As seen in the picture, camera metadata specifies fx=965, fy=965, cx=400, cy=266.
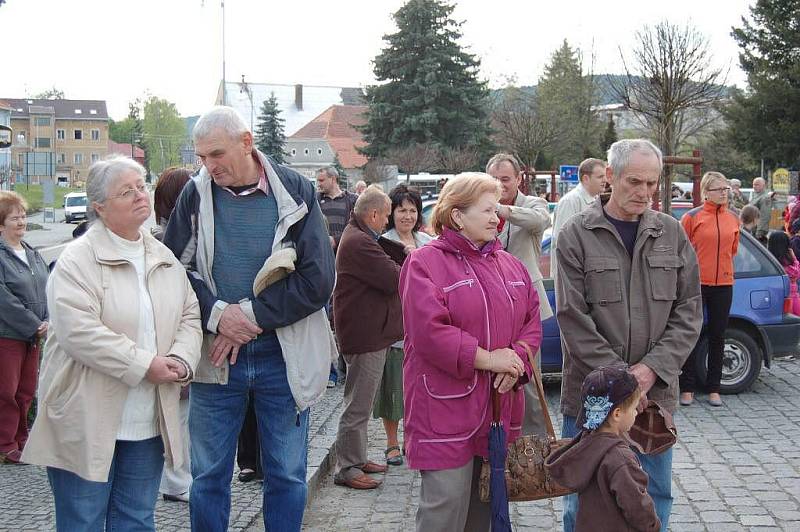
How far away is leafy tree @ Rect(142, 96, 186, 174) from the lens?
4838 inches

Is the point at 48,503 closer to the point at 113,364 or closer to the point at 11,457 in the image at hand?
the point at 11,457

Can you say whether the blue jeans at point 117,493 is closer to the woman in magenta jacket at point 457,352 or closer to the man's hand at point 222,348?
the man's hand at point 222,348

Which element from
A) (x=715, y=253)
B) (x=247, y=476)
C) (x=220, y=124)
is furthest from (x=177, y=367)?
(x=715, y=253)

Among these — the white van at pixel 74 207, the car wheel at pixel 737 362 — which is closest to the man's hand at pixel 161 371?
the car wheel at pixel 737 362

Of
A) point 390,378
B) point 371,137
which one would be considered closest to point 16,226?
point 390,378

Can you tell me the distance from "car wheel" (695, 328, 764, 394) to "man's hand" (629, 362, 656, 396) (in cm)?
531

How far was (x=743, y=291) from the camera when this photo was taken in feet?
31.1

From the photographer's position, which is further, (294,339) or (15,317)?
(15,317)

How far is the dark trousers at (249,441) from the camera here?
187 inches

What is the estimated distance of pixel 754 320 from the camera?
9469 mm

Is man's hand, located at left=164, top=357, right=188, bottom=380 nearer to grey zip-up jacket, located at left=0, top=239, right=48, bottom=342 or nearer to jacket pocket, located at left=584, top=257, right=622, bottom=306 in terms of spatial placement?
jacket pocket, located at left=584, top=257, right=622, bottom=306

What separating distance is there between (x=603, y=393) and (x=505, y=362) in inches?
19.0

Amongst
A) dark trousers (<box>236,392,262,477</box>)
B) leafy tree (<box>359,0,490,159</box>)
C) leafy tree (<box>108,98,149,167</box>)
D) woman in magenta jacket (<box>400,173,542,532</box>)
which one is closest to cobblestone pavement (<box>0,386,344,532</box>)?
dark trousers (<box>236,392,262,477</box>)

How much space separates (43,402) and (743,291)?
7440 millimetres
